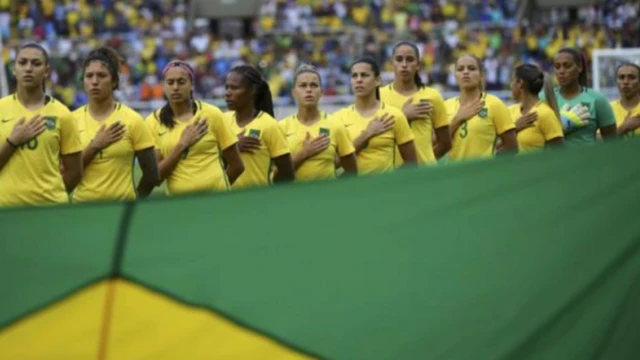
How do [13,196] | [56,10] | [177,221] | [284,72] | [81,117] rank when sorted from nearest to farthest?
[177,221]
[13,196]
[81,117]
[284,72]
[56,10]

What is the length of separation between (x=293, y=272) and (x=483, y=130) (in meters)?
8.32

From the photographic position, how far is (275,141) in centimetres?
1093

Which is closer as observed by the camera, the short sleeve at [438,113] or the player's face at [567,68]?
the short sleeve at [438,113]

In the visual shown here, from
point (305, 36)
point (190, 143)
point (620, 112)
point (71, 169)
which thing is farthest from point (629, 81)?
point (305, 36)

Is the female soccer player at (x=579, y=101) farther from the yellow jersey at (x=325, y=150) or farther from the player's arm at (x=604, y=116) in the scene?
the yellow jersey at (x=325, y=150)

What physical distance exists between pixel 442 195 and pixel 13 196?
503 centimetres

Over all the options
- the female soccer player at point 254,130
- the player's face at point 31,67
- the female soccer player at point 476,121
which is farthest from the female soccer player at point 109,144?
the female soccer player at point 476,121

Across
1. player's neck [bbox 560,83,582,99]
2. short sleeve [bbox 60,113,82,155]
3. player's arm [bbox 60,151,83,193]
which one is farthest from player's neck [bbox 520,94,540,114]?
short sleeve [bbox 60,113,82,155]

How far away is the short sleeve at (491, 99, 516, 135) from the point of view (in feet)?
42.2

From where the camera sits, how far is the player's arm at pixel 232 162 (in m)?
10.7

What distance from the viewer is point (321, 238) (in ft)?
15.8

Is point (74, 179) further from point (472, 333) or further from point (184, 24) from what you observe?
point (184, 24)

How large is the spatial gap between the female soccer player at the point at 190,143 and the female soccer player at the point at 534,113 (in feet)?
10.4

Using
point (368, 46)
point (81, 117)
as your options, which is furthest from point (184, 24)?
point (81, 117)
